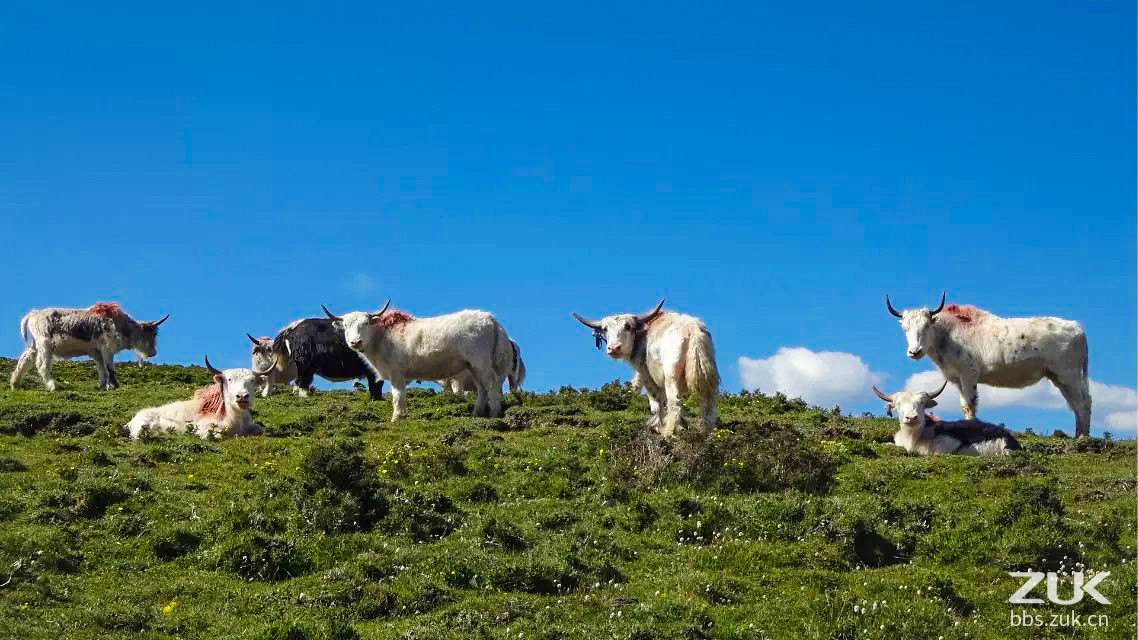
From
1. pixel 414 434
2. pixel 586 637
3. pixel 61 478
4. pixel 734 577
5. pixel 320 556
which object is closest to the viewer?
pixel 586 637

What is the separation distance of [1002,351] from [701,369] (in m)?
8.28

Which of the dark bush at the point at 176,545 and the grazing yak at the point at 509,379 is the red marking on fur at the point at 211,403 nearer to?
the grazing yak at the point at 509,379

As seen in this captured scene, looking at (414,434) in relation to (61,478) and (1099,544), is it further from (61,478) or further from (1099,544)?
(1099,544)

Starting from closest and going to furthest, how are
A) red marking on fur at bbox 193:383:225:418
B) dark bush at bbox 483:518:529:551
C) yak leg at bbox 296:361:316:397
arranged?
dark bush at bbox 483:518:529:551 → red marking on fur at bbox 193:383:225:418 → yak leg at bbox 296:361:316:397

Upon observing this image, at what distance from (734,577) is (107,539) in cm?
735

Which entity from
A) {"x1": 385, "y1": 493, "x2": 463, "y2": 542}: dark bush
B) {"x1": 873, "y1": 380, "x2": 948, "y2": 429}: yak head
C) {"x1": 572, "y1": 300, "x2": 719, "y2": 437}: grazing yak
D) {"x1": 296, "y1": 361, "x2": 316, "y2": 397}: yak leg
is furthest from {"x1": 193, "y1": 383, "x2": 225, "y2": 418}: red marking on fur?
{"x1": 873, "y1": 380, "x2": 948, "y2": 429}: yak head

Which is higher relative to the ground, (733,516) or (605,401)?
(605,401)

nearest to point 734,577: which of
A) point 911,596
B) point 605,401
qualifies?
point 911,596

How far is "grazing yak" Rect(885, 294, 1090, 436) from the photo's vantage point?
76.3 feet

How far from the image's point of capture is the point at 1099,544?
12688 mm

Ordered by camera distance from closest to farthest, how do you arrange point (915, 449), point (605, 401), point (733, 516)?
point (733, 516)
point (915, 449)
point (605, 401)

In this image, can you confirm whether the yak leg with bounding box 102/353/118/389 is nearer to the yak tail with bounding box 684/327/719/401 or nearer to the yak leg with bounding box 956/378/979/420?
the yak tail with bounding box 684/327/719/401

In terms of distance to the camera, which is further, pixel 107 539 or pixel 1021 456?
pixel 1021 456

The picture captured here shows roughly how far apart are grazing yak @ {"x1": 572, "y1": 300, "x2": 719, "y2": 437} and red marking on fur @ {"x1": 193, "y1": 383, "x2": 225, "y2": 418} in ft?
22.7
